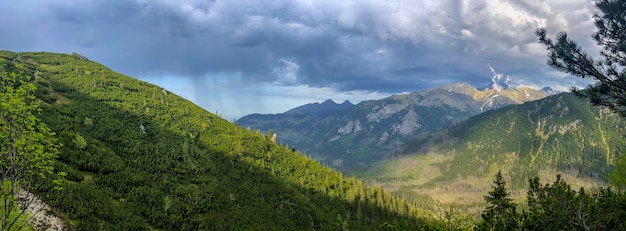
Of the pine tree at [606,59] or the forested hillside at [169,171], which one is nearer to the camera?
the pine tree at [606,59]

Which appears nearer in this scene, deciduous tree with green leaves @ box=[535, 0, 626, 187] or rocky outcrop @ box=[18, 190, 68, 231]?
deciduous tree with green leaves @ box=[535, 0, 626, 187]

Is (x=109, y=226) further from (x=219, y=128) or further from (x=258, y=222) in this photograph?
(x=219, y=128)

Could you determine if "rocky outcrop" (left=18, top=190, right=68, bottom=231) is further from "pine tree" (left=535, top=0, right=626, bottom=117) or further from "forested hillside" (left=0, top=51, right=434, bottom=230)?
"pine tree" (left=535, top=0, right=626, bottom=117)

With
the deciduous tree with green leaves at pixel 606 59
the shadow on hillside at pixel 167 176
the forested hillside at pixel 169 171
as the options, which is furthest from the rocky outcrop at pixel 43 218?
the deciduous tree with green leaves at pixel 606 59

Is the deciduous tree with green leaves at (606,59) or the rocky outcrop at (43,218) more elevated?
the deciduous tree with green leaves at (606,59)

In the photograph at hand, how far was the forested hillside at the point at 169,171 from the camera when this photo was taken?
62.8m

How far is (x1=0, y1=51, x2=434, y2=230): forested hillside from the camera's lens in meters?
62.8

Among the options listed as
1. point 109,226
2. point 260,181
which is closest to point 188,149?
point 260,181

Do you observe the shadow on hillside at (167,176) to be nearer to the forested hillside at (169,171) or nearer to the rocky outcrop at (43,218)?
the forested hillside at (169,171)

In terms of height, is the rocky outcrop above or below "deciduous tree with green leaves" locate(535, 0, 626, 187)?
below

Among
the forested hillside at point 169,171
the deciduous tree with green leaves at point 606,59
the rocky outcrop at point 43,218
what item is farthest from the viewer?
the forested hillside at point 169,171

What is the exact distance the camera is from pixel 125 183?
72438 mm

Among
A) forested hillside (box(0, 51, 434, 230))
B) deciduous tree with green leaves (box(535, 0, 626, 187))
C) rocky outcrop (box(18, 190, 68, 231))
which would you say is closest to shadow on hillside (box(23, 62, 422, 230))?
forested hillside (box(0, 51, 434, 230))

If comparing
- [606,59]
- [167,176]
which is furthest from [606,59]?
[167,176]
